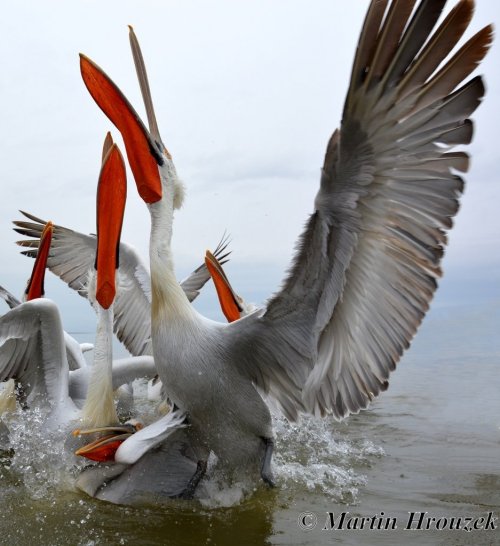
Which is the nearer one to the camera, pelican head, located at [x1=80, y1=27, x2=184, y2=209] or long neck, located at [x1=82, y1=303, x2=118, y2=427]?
pelican head, located at [x1=80, y1=27, x2=184, y2=209]

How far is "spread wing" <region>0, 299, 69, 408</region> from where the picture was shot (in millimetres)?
3973

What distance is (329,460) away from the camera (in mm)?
4332

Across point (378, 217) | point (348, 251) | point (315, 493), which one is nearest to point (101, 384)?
point (315, 493)

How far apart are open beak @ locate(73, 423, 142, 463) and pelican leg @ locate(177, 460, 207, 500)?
0.42 meters

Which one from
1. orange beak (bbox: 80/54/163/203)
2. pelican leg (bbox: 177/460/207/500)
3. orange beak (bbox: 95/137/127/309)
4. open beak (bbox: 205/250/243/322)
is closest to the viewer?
orange beak (bbox: 80/54/163/203)

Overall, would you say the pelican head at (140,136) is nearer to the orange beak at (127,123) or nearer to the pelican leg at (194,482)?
the orange beak at (127,123)

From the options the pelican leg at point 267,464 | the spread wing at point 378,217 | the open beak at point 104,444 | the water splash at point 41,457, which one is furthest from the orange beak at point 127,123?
the water splash at point 41,457

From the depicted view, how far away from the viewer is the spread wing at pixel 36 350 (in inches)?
156

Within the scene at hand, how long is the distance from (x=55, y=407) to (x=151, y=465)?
0.91m

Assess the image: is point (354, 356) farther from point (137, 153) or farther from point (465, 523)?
point (137, 153)

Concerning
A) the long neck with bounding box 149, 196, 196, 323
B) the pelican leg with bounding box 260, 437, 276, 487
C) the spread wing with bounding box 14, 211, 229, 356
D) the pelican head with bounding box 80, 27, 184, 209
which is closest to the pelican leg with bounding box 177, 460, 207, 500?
the pelican leg with bounding box 260, 437, 276, 487

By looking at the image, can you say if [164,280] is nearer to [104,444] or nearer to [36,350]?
[104,444]

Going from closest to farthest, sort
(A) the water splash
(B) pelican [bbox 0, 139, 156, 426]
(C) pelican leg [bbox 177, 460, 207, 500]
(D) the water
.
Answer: (D) the water → (C) pelican leg [bbox 177, 460, 207, 500] → (A) the water splash → (B) pelican [bbox 0, 139, 156, 426]

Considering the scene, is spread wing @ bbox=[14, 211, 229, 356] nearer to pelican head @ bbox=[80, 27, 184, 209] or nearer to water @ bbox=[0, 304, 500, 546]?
water @ bbox=[0, 304, 500, 546]
